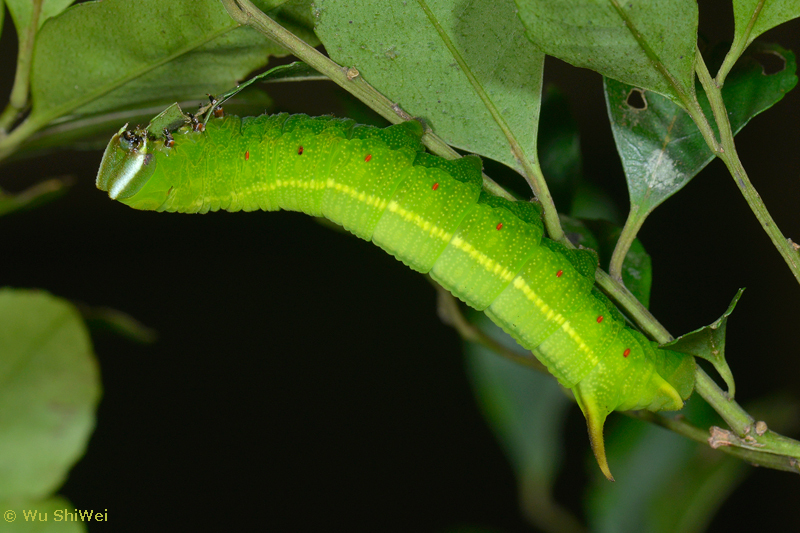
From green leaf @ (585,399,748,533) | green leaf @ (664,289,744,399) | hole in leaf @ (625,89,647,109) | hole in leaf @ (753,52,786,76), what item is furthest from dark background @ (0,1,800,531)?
green leaf @ (664,289,744,399)

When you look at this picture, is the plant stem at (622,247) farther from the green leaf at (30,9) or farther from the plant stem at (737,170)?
the green leaf at (30,9)

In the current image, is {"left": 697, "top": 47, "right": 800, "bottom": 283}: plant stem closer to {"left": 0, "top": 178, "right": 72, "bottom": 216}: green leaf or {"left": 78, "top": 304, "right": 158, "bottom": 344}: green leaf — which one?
{"left": 0, "top": 178, "right": 72, "bottom": 216}: green leaf

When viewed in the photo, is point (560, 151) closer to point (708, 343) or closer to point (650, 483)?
point (708, 343)

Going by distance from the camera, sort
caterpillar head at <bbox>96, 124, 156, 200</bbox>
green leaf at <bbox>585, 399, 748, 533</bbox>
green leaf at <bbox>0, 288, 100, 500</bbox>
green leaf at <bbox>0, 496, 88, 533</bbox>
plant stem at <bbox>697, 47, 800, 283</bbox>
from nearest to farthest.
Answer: plant stem at <bbox>697, 47, 800, 283</bbox> < caterpillar head at <bbox>96, 124, 156, 200</bbox> < green leaf at <bbox>0, 496, 88, 533</bbox> < green leaf at <bbox>0, 288, 100, 500</bbox> < green leaf at <bbox>585, 399, 748, 533</bbox>

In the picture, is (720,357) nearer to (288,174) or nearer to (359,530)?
(288,174)

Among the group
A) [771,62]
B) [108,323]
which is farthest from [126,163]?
[771,62]

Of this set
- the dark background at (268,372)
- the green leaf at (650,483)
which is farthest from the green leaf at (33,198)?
the dark background at (268,372)
